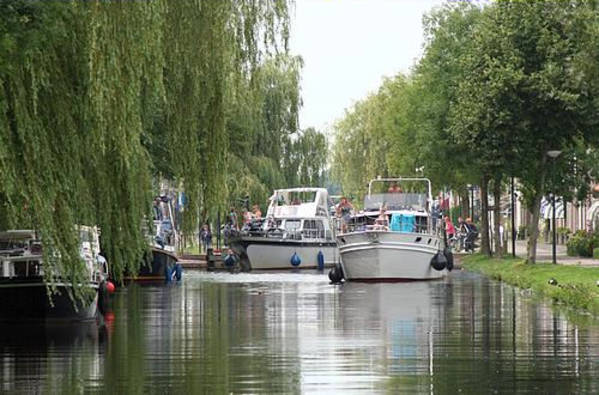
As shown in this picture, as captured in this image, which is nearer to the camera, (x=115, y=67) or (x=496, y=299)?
(x=115, y=67)

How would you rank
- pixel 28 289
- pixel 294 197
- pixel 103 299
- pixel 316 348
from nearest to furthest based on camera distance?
pixel 316 348 < pixel 28 289 < pixel 103 299 < pixel 294 197

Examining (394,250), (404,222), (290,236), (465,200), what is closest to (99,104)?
(394,250)

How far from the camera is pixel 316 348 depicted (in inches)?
954

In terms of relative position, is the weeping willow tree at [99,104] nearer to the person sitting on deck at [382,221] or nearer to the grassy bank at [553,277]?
the grassy bank at [553,277]

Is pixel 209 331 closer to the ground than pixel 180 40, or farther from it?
closer to the ground

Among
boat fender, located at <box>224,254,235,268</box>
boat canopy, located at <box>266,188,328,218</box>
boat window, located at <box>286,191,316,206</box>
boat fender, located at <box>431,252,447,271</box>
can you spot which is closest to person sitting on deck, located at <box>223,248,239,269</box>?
boat fender, located at <box>224,254,235,268</box>

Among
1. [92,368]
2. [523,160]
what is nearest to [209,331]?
[92,368]

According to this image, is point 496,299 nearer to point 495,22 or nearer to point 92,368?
point 495,22

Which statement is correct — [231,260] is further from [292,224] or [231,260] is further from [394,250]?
[394,250]

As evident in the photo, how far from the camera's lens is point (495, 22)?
167 ft

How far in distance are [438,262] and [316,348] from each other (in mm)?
29182

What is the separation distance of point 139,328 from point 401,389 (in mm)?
12744

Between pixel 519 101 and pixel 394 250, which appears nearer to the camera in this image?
pixel 519 101

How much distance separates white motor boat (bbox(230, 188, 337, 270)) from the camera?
232 ft
